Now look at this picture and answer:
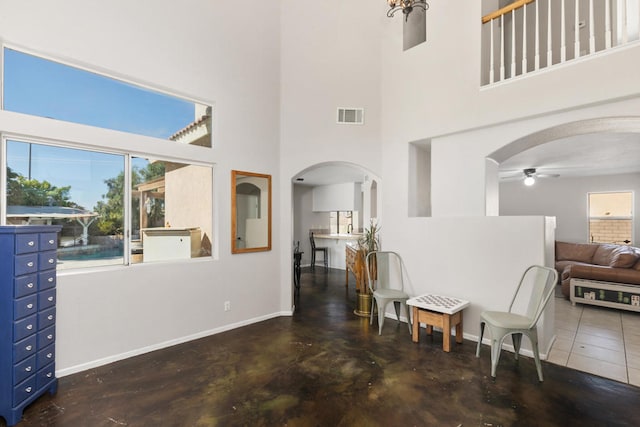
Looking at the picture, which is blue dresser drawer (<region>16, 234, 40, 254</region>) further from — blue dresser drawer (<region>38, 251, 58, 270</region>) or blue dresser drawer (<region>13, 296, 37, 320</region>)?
blue dresser drawer (<region>13, 296, 37, 320</region>)

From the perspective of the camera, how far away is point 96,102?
118 inches

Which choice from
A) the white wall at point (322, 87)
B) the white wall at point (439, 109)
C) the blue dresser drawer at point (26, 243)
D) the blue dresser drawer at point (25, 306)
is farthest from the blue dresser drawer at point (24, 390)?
the white wall at point (439, 109)

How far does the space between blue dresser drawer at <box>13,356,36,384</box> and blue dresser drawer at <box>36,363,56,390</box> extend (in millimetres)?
85

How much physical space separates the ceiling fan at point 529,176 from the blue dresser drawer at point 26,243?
7855 millimetres

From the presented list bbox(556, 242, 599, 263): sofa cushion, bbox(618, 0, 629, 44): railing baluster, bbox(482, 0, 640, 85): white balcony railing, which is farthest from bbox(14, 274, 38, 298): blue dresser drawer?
bbox(556, 242, 599, 263): sofa cushion

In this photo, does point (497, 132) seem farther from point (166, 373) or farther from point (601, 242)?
point (601, 242)

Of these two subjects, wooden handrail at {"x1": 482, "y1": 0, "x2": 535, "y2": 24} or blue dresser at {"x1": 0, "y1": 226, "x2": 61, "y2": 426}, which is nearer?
blue dresser at {"x1": 0, "y1": 226, "x2": 61, "y2": 426}

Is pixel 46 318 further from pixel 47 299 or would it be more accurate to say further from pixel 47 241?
pixel 47 241

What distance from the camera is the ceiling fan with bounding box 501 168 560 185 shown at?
246 inches

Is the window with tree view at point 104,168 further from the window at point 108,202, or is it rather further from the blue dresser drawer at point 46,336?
the blue dresser drawer at point 46,336

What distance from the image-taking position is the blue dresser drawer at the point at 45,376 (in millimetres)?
2290

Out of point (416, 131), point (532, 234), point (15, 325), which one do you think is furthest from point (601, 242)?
point (15, 325)

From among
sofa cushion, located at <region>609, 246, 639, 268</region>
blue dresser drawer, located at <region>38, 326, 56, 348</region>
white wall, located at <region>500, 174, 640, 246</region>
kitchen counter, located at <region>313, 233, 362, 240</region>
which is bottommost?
blue dresser drawer, located at <region>38, 326, 56, 348</region>

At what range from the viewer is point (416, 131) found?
4.16 metres
